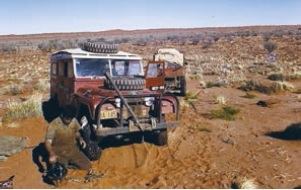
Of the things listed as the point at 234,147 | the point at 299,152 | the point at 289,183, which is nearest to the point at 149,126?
the point at 234,147

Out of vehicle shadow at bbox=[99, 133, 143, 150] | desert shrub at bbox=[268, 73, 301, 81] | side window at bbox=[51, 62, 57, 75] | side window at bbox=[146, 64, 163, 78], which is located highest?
side window at bbox=[51, 62, 57, 75]

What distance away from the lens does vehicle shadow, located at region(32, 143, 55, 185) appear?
6.89 metres

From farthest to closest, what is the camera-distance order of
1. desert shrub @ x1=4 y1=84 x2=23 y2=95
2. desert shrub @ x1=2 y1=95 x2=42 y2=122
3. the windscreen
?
desert shrub @ x1=4 y1=84 x2=23 y2=95, desert shrub @ x1=2 y1=95 x2=42 y2=122, the windscreen

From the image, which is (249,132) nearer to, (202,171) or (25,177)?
(202,171)

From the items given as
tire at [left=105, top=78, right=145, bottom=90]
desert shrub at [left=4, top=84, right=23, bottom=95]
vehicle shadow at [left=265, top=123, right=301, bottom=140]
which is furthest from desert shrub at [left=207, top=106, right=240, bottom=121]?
desert shrub at [left=4, top=84, right=23, bottom=95]

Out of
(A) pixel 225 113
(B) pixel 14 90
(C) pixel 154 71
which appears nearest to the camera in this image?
(A) pixel 225 113

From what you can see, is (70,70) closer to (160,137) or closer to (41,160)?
(41,160)

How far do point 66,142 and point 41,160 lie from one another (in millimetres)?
998

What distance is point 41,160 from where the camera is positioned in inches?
304

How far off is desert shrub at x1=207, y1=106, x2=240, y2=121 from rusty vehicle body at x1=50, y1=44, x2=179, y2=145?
3174 millimetres

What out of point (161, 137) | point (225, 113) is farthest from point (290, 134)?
point (161, 137)

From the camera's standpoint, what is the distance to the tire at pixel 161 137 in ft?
28.3

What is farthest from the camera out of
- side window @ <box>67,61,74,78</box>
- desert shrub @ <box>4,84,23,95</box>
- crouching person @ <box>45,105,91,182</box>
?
desert shrub @ <box>4,84,23,95</box>

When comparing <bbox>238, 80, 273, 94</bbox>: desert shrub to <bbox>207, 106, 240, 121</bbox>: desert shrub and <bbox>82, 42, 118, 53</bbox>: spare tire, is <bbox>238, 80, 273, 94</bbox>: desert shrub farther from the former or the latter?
<bbox>82, 42, 118, 53</bbox>: spare tire
